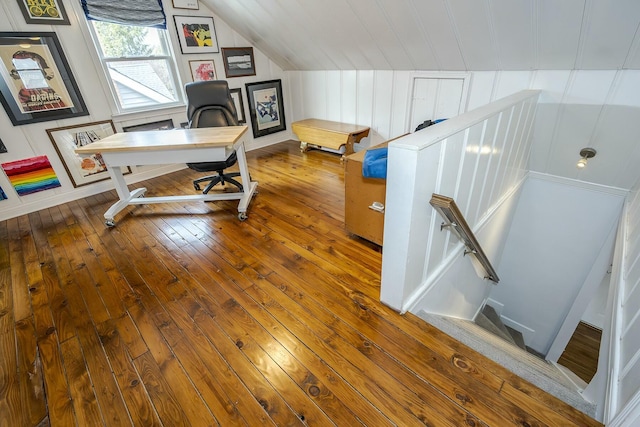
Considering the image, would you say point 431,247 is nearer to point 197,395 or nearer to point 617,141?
point 197,395

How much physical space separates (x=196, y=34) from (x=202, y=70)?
0.43m

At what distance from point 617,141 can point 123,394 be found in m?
3.83

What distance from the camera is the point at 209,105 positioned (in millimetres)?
3006

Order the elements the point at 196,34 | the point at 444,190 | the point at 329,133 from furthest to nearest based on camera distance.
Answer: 1. the point at 329,133
2. the point at 196,34
3. the point at 444,190

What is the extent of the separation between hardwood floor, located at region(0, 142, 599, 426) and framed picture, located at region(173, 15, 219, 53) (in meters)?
2.66

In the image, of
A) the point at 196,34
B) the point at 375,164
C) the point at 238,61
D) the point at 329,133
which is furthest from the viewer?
the point at 238,61

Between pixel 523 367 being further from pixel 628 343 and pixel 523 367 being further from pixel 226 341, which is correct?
pixel 226 341

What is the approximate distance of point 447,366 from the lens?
135 cm

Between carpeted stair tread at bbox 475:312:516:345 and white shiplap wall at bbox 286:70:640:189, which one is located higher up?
white shiplap wall at bbox 286:70:640:189

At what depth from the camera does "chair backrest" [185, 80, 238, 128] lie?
2.92 metres

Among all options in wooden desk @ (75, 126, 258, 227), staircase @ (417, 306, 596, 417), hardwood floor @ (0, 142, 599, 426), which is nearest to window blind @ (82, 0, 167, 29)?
wooden desk @ (75, 126, 258, 227)

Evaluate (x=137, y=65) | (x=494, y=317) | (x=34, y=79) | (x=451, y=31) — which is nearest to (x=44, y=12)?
(x=34, y=79)

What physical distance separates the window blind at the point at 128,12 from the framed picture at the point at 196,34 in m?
0.22

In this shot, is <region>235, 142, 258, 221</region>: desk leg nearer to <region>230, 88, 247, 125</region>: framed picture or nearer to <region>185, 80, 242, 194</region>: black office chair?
<region>185, 80, 242, 194</region>: black office chair
